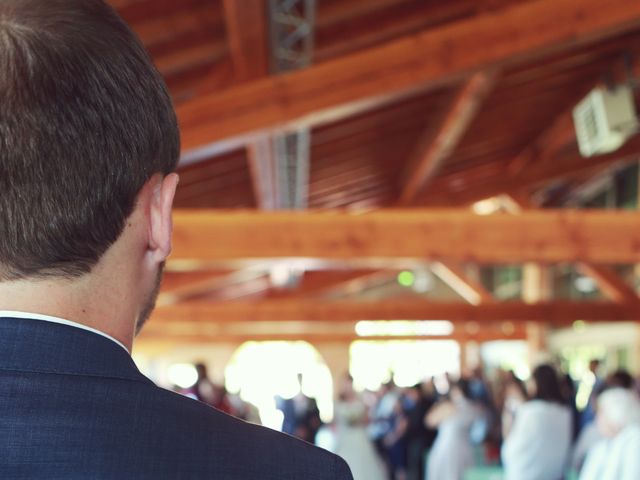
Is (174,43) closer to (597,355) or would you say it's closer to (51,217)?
(51,217)

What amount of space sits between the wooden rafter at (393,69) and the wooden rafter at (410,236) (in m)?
1.16

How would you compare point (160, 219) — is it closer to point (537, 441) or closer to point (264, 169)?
point (537, 441)

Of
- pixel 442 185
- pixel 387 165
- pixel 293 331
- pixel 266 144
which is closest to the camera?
pixel 266 144

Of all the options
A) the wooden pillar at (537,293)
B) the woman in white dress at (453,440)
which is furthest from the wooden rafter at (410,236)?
the wooden pillar at (537,293)

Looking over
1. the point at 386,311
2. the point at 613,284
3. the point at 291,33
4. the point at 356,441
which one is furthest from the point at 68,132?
the point at 386,311

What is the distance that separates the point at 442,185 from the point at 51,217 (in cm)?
1000

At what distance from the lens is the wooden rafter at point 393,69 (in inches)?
169

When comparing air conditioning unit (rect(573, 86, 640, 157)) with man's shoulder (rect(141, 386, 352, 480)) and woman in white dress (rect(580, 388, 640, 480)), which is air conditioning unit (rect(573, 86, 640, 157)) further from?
man's shoulder (rect(141, 386, 352, 480))

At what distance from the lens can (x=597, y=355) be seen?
14.9 meters

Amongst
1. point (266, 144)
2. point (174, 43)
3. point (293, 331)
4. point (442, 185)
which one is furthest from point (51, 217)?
point (293, 331)

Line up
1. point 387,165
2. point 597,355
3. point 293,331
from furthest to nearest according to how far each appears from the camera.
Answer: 1. point 293,331
2. point 597,355
3. point 387,165

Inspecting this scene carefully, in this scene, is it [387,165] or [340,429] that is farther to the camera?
[387,165]

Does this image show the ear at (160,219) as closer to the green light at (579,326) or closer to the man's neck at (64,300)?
the man's neck at (64,300)

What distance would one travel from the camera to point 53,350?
610 mm
